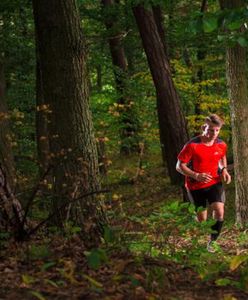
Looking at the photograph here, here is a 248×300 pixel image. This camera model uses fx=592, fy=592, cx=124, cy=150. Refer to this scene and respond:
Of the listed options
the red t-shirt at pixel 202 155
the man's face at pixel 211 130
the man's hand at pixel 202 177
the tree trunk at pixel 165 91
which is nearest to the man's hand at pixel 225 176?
the red t-shirt at pixel 202 155

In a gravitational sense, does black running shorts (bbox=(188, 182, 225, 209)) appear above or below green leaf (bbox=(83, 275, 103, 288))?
below

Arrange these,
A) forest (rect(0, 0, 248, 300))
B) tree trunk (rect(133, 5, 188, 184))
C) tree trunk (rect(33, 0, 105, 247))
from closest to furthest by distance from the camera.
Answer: forest (rect(0, 0, 248, 300))
tree trunk (rect(33, 0, 105, 247))
tree trunk (rect(133, 5, 188, 184))

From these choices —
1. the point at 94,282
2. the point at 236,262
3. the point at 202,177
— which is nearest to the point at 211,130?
the point at 202,177

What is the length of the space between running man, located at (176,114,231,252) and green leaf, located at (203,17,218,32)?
162 inches

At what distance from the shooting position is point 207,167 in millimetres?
8492

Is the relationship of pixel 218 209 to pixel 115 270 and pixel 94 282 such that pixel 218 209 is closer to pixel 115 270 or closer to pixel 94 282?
pixel 115 270

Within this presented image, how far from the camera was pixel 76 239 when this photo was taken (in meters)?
5.27

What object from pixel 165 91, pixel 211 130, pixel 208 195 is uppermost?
pixel 165 91

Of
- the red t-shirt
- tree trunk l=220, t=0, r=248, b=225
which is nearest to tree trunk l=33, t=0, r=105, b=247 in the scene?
the red t-shirt

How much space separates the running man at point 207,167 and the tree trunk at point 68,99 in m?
2.26

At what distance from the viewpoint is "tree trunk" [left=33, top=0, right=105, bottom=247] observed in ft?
20.8

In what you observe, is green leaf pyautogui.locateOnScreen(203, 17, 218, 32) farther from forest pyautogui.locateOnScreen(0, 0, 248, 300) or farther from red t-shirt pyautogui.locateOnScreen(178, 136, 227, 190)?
red t-shirt pyautogui.locateOnScreen(178, 136, 227, 190)

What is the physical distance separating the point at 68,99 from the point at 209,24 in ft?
8.64

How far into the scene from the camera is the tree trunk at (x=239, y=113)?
1081 cm
